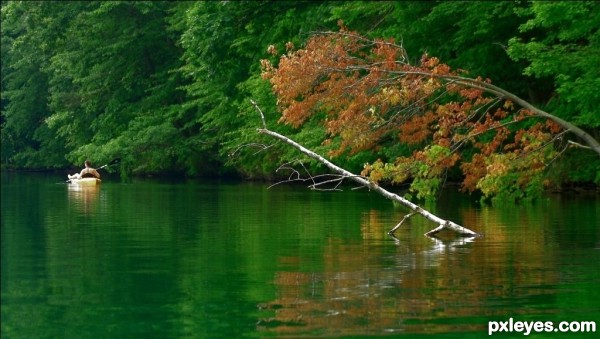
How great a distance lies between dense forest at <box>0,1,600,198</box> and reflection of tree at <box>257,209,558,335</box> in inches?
213

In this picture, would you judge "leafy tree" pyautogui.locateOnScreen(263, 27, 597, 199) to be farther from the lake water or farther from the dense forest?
the lake water

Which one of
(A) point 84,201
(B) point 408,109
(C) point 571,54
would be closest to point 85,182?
(A) point 84,201

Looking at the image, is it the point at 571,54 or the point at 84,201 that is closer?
the point at 571,54

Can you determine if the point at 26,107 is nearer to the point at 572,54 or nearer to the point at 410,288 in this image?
the point at 572,54

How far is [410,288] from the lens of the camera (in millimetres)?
13695

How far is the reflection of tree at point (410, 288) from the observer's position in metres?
11.4

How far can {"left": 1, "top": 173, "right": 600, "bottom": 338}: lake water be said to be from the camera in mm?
11430

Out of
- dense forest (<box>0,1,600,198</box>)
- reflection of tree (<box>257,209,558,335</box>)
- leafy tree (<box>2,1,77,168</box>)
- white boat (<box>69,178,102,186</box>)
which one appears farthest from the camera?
leafy tree (<box>2,1,77,168</box>)

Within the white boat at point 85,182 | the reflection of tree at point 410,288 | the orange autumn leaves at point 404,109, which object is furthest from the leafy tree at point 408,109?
the white boat at point 85,182

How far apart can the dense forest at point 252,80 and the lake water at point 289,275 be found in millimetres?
2317

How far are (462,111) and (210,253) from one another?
10.0 meters

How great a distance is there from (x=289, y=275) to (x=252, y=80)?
36.9 m

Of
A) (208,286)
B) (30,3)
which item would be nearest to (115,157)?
(30,3)

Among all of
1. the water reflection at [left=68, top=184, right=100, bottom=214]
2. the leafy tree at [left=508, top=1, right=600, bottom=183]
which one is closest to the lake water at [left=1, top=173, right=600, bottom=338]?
the water reflection at [left=68, top=184, right=100, bottom=214]
